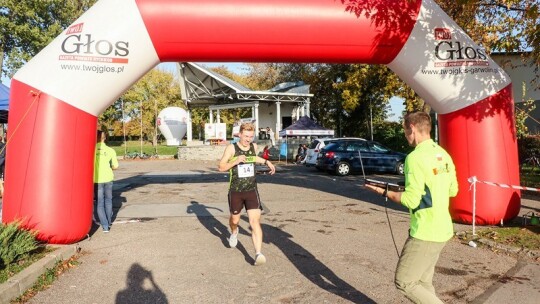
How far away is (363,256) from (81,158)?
14.3ft

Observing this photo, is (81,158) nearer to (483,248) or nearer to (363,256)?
(363,256)

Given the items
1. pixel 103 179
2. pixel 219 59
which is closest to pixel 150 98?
pixel 103 179

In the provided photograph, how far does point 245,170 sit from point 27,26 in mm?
39740

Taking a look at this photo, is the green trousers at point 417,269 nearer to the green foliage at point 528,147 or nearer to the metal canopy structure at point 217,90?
the green foliage at point 528,147

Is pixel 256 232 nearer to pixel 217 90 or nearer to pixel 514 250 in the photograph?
pixel 514 250

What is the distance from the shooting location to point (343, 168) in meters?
16.7

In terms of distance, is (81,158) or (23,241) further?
(81,158)

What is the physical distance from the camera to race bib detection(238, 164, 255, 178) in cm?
540

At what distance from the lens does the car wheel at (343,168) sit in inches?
655

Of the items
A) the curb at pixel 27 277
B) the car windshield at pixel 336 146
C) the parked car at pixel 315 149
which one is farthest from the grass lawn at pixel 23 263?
the parked car at pixel 315 149

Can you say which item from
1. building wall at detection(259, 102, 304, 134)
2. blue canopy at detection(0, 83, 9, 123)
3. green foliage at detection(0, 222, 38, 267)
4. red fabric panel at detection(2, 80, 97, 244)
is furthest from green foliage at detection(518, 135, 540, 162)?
building wall at detection(259, 102, 304, 134)

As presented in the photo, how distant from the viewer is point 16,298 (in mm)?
4133

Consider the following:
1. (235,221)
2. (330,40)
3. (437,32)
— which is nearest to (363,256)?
(235,221)

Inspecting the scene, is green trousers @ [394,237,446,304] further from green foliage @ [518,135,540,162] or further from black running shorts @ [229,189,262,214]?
green foliage @ [518,135,540,162]
